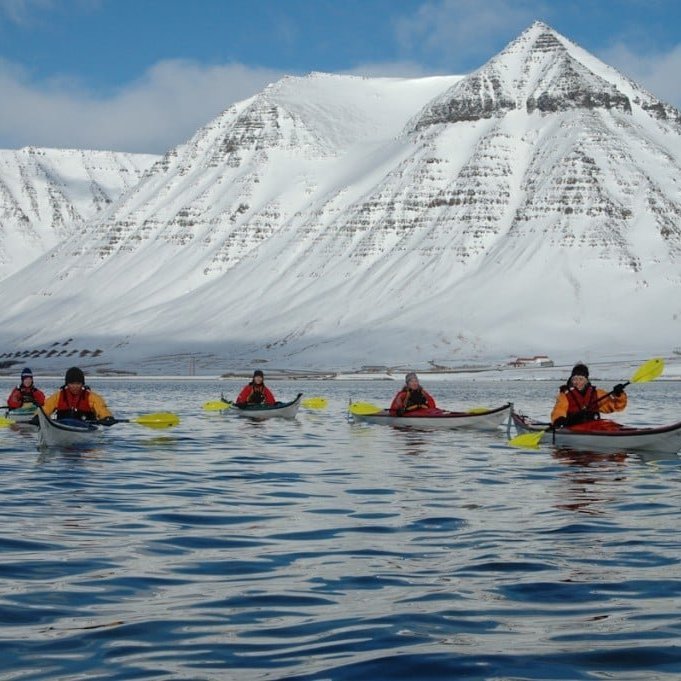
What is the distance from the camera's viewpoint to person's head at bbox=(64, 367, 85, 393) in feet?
92.4

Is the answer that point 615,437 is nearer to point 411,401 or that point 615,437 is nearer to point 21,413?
point 411,401

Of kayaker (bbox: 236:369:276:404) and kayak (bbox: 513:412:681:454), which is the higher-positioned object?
kayaker (bbox: 236:369:276:404)

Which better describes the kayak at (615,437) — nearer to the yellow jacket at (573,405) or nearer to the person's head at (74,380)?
the yellow jacket at (573,405)

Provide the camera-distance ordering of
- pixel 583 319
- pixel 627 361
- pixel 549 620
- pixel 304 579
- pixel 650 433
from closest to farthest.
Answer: pixel 549 620
pixel 304 579
pixel 650 433
pixel 627 361
pixel 583 319

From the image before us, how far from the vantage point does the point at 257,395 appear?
43781 millimetres

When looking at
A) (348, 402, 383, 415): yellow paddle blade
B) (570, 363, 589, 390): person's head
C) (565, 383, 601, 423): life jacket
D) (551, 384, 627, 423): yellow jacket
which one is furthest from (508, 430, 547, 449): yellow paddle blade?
(348, 402, 383, 415): yellow paddle blade

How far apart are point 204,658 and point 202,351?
628ft

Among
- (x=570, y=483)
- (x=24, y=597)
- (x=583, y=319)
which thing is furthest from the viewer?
(x=583, y=319)

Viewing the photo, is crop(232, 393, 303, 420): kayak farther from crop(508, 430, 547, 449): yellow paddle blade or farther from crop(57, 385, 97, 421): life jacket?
crop(508, 430, 547, 449): yellow paddle blade

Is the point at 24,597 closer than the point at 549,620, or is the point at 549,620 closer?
the point at 549,620

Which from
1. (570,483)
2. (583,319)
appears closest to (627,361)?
(583,319)

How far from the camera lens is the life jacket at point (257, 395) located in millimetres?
43656

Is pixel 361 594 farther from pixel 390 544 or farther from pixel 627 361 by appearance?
pixel 627 361

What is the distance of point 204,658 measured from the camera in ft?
30.0
